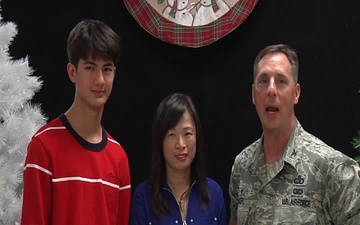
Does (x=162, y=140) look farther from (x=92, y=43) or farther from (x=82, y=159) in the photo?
(x=92, y=43)

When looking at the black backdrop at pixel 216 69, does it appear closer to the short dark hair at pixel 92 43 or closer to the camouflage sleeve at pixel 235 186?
the camouflage sleeve at pixel 235 186

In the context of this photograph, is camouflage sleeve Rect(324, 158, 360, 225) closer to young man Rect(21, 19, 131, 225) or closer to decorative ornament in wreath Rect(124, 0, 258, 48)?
young man Rect(21, 19, 131, 225)

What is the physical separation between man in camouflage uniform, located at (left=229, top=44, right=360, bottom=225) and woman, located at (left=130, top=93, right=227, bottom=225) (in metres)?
0.23

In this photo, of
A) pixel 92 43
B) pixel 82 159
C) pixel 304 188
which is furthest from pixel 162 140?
pixel 304 188

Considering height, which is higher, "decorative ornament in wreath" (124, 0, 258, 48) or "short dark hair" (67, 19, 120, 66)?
"decorative ornament in wreath" (124, 0, 258, 48)

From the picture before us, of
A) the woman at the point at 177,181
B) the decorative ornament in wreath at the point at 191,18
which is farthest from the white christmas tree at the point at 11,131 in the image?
the decorative ornament in wreath at the point at 191,18

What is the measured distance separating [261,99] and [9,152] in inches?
56.5

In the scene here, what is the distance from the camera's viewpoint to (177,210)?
2.44 meters

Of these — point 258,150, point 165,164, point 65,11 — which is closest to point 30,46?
point 65,11

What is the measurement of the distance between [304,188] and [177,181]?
634 mm

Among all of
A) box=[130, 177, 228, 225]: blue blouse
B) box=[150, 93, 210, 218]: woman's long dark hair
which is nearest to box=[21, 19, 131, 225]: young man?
box=[130, 177, 228, 225]: blue blouse

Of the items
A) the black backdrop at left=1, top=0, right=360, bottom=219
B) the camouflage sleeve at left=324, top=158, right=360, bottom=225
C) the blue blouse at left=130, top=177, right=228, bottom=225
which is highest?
the black backdrop at left=1, top=0, right=360, bottom=219

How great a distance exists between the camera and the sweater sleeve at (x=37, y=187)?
2.03 m

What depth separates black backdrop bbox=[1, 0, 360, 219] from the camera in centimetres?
358
